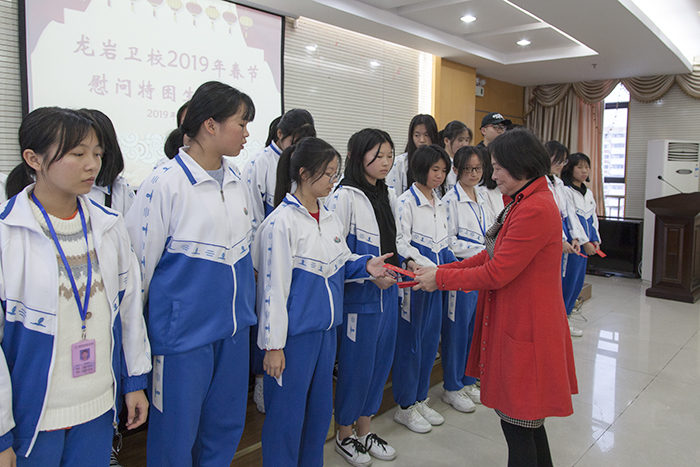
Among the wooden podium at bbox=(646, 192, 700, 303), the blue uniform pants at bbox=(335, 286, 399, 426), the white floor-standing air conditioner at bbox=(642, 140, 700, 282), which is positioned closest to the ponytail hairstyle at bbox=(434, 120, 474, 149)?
the blue uniform pants at bbox=(335, 286, 399, 426)

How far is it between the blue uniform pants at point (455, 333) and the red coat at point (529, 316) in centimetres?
97

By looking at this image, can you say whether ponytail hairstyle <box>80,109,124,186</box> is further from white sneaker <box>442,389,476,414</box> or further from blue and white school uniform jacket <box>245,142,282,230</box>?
white sneaker <box>442,389,476,414</box>

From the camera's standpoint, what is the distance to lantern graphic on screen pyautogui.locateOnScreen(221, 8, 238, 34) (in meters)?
4.14

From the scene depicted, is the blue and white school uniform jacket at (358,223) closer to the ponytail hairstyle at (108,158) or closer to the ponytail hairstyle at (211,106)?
the ponytail hairstyle at (211,106)

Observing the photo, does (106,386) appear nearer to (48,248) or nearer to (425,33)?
(48,248)

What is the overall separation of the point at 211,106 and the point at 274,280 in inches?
23.7

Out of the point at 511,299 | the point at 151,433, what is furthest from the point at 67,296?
the point at 511,299

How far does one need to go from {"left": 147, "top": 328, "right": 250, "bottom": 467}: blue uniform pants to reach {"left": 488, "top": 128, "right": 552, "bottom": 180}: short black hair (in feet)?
3.45

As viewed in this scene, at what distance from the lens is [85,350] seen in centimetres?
115

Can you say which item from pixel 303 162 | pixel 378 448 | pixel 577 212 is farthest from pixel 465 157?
pixel 577 212

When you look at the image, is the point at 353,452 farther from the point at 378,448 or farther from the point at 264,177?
the point at 264,177

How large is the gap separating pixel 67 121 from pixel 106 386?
0.63 meters

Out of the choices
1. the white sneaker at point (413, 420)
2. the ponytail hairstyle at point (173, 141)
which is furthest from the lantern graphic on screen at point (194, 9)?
the white sneaker at point (413, 420)

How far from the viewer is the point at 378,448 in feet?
7.45
